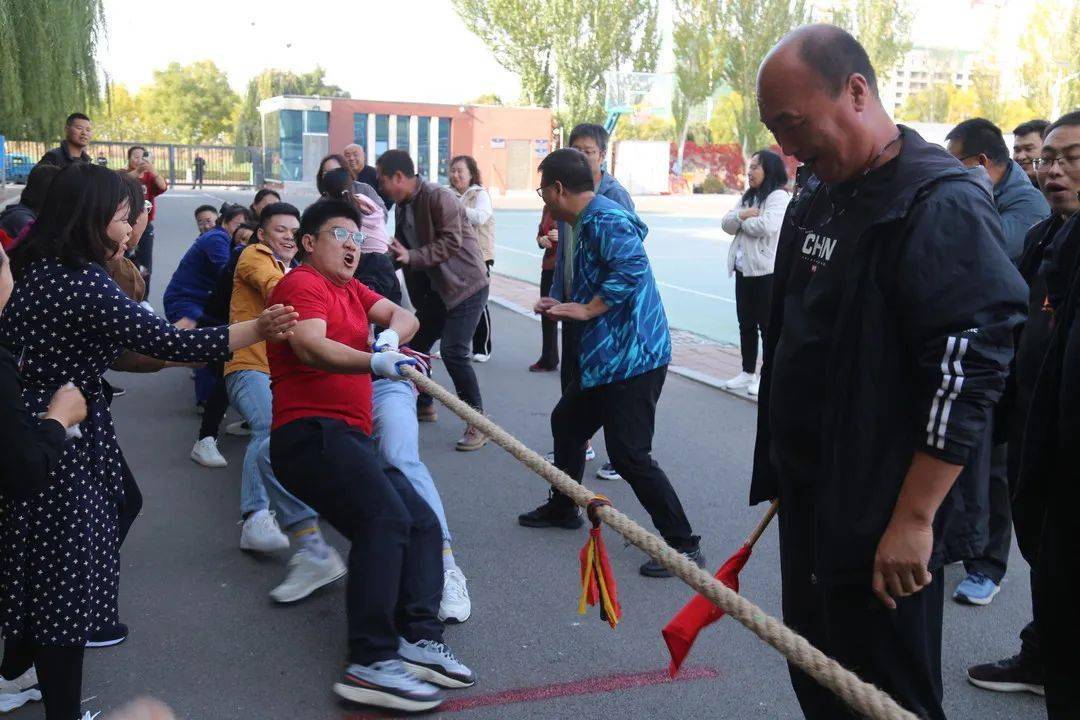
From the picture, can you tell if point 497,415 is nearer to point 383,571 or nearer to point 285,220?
point 285,220

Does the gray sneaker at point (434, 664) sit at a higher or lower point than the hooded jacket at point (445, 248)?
lower

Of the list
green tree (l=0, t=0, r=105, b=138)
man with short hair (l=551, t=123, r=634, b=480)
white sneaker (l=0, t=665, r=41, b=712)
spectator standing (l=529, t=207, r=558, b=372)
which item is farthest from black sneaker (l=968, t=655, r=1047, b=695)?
green tree (l=0, t=0, r=105, b=138)

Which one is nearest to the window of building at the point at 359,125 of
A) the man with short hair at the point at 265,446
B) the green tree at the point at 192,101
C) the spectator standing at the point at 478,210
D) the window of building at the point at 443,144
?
the window of building at the point at 443,144

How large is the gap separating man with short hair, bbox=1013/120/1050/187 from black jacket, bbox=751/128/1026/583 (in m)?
4.37

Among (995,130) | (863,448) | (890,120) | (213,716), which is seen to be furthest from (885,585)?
(995,130)

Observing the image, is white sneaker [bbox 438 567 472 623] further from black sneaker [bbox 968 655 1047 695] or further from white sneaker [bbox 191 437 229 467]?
white sneaker [bbox 191 437 229 467]

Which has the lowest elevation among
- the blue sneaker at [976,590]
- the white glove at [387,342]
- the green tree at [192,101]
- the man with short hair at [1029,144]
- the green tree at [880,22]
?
the blue sneaker at [976,590]

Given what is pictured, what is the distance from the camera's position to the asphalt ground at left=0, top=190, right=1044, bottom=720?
11.4 ft

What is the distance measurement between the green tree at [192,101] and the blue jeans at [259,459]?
81.3 metres

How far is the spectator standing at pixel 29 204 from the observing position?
5.68 m

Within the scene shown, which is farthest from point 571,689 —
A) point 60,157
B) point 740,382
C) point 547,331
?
point 60,157

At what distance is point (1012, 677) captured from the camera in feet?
11.8

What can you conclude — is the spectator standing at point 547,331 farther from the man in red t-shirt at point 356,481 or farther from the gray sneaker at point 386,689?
the gray sneaker at point 386,689

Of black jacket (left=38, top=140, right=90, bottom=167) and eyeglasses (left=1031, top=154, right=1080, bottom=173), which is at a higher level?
eyeglasses (left=1031, top=154, right=1080, bottom=173)
